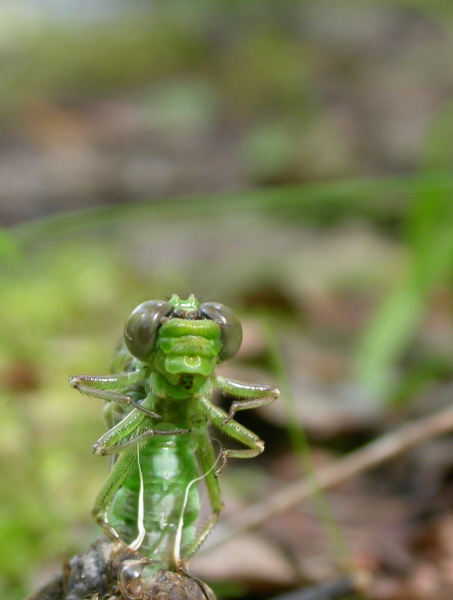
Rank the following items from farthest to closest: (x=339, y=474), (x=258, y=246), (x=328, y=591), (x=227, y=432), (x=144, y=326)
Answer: (x=258, y=246)
(x=339, y=474)
(x=328, y=591)
(x=227, y=432)
(x=144, y=326)

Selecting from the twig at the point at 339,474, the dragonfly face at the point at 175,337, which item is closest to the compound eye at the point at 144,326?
the dragonfly face at the point at 175,337

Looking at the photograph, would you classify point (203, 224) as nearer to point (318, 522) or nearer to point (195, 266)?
point (195, 266)

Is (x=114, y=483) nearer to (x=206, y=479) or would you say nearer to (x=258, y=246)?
(x=206, y=479)

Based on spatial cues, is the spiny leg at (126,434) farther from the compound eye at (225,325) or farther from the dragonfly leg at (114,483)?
the compound eye at (225,325)

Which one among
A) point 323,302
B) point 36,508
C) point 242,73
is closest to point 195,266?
point 323,302

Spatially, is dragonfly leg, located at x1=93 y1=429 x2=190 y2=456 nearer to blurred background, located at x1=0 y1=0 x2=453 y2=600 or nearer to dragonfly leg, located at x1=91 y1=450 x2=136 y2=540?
dragonfly leg, located at x1=91 y1=450 x2=136 y2=540

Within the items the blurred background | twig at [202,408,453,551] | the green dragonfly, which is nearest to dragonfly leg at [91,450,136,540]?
the green dragonfly

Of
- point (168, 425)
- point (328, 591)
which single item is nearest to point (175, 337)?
point (168, 425)
